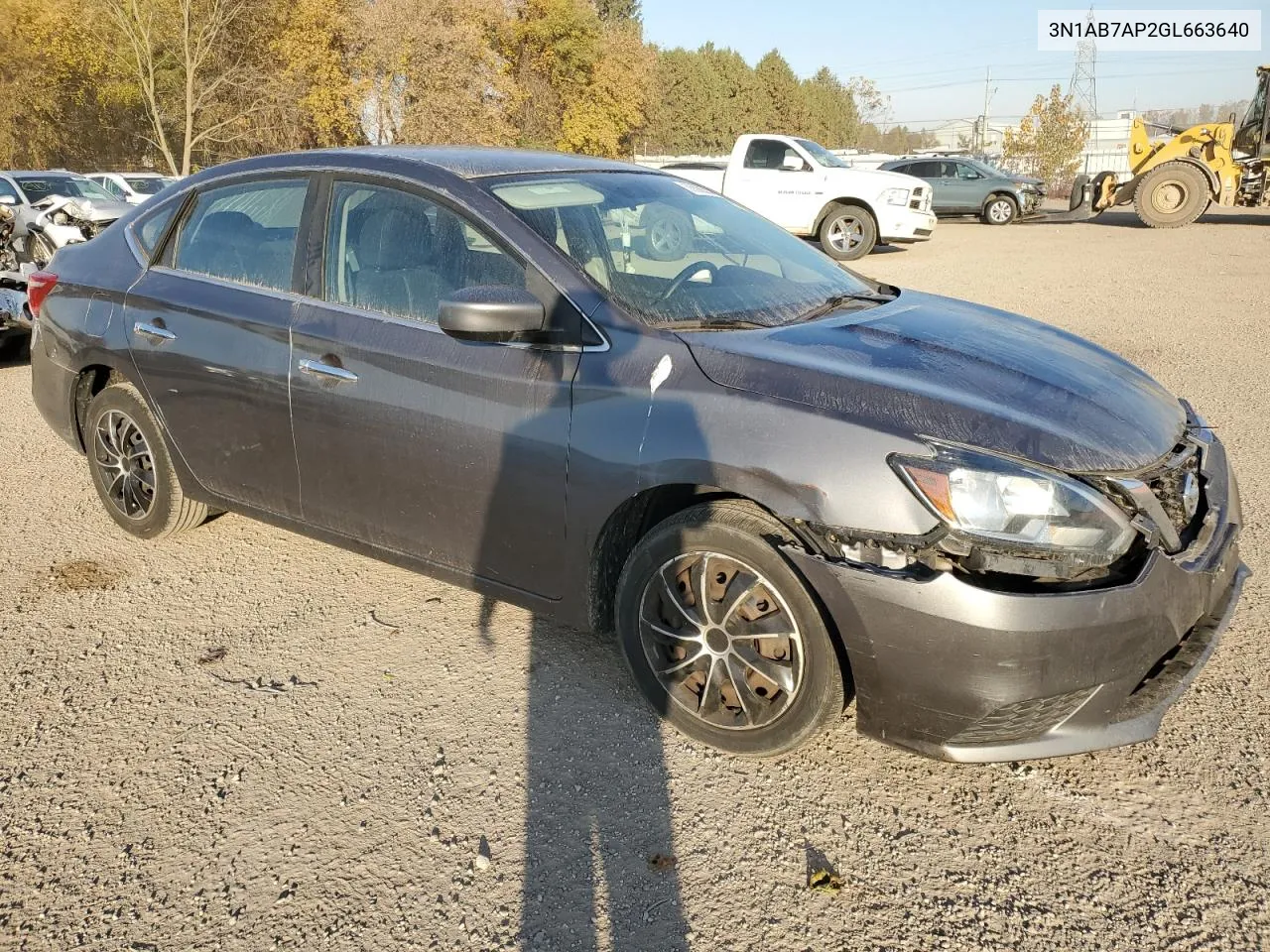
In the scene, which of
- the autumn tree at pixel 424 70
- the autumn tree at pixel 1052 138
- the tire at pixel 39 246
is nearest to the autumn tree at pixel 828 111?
the autumn tree at pixel 1052 138

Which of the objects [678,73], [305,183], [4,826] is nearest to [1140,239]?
[305,183]

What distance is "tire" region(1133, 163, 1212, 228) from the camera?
68.1 ft

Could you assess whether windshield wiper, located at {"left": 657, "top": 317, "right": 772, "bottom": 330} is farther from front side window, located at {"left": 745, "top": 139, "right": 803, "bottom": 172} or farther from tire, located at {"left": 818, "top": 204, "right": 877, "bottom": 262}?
front side window, located at {"left": 745, "top": 139, "right": 803, "bottom": 172}

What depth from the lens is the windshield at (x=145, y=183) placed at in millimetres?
21750

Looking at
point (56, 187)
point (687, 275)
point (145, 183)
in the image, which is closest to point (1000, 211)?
point (145, 183)

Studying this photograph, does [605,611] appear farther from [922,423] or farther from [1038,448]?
[1038,448]

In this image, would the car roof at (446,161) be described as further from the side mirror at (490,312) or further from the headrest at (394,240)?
A: the side mirror at (490,312)

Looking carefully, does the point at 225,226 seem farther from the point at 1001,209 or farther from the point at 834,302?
the point at 1001,209

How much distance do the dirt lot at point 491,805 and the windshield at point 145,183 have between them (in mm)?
20778

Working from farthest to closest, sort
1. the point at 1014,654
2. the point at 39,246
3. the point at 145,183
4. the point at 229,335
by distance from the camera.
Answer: the point at 145,183, the point at 39,246, the point at 229,335, the point at 1014,654

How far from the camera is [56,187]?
17000 millimetres

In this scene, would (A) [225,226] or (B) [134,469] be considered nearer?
(A) [225,226]

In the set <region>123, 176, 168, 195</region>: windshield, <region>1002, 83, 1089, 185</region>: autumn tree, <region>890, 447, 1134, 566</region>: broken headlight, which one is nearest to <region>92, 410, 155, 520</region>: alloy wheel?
<region>890, 447, 1134, 566</region>: broken headlight

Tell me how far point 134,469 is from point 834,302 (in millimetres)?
3056
